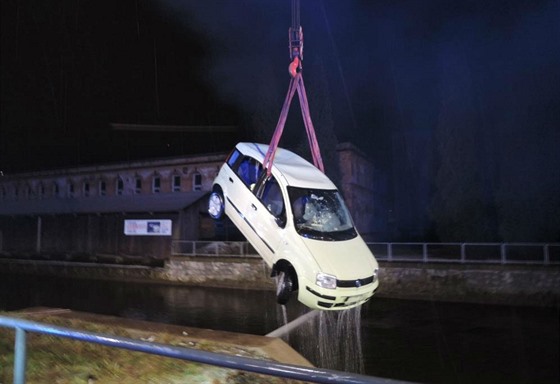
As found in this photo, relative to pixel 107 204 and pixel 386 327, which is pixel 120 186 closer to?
pixel 107 204

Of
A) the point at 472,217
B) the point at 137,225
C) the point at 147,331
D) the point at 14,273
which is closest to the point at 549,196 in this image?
the point at 472,217

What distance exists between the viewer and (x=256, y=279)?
1900cm

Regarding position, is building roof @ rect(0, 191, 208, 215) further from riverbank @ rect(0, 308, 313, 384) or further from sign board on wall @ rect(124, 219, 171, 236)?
riverbank @ rect(0, 308, 313, 384)

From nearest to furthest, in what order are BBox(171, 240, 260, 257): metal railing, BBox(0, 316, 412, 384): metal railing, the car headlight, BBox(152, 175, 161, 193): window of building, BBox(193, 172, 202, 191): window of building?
1. BBox(0, 316, 412, 384): metal railing
2. the car headlight
3. BBox(171, 240, 260, 257): metal railing
4. BBox(193, 172, 202, 191): window of building
5. BBox(152, 175, 161, 193): window of building

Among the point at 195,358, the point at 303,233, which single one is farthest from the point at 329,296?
the point at 195,358

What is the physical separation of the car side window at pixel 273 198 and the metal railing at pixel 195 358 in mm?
2468

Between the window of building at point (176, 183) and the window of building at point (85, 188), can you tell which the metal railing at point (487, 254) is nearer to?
the window of building at point (176, 183)

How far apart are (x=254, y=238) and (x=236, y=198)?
2.07 feet

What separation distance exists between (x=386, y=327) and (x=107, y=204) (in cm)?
1971

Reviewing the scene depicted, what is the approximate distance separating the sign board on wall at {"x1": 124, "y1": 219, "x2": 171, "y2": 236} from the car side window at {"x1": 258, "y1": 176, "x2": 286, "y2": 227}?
18198mm

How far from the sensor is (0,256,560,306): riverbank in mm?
14084

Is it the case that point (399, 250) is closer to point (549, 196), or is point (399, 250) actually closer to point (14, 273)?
point (549, 196)

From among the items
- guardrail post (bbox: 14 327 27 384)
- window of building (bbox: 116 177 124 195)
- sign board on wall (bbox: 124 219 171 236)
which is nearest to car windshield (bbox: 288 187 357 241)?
guardrail post (bbox: 14 327 27 384)

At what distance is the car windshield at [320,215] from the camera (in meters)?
4.81
